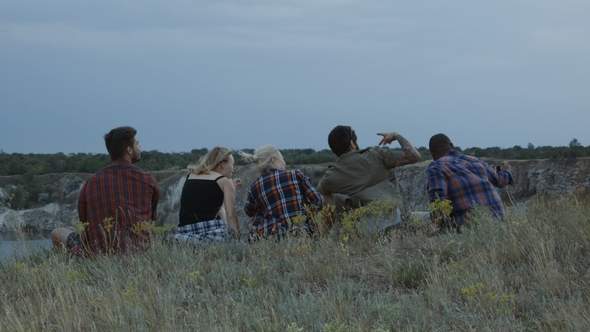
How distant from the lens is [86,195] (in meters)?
6.26

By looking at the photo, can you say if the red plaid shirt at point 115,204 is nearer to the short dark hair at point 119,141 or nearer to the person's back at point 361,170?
the short dark hair at point 119,141

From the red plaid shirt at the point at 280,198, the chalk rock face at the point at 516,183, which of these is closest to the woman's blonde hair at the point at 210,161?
the red plaid shirt at the point at 280,198

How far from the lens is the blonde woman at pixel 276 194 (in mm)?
6562

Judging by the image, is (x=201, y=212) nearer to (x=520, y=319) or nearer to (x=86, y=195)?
(x=86, y=195)

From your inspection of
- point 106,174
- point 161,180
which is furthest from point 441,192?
point 161,180

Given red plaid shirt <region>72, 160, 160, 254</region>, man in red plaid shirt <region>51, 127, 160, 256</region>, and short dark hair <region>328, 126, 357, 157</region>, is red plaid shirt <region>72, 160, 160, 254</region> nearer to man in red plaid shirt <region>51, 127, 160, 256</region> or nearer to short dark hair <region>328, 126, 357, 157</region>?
man in red plaid shirt <region>51, 127, 160, 256</region>

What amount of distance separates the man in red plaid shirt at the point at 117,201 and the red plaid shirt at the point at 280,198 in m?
1.16

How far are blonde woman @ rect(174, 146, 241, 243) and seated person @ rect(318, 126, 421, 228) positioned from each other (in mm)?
1171

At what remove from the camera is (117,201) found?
6.18 m

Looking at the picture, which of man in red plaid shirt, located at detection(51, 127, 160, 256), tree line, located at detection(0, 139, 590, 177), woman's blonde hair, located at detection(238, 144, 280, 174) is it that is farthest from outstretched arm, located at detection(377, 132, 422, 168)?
tree line, located at detection(0, 139, 590, 177)

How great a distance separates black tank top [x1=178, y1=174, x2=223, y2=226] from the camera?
687cm

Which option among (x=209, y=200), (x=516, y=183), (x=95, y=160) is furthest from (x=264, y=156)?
(x=95, y=160)

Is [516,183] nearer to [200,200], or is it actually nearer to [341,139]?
[341,139]

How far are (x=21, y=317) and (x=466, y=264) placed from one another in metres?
3.20
